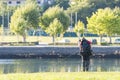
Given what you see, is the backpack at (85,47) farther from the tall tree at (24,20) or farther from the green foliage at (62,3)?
the green foliage at (62,3)

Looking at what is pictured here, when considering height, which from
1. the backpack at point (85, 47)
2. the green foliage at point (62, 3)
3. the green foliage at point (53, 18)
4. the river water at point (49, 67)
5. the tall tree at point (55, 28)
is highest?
the green foliage at point (62, 3)

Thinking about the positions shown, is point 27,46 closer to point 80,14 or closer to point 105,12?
point 105,12

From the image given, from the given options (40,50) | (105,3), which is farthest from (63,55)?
(105,3)

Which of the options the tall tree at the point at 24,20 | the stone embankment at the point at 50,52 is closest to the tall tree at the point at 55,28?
the tall tree at the point at 24,20

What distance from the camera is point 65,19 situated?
3428 inches

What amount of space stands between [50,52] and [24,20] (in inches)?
639

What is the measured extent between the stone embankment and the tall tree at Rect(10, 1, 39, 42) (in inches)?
506

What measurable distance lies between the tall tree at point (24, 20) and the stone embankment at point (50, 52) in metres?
12.9

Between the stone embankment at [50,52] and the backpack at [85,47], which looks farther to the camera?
the stone embankment at [50,52]

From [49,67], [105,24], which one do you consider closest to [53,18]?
[105,24]

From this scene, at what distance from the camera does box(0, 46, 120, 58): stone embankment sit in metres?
66.0

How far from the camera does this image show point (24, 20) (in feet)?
268

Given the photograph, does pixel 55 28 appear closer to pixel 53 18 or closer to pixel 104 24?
pixel 53 18

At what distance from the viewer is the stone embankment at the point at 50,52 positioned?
66000mm
